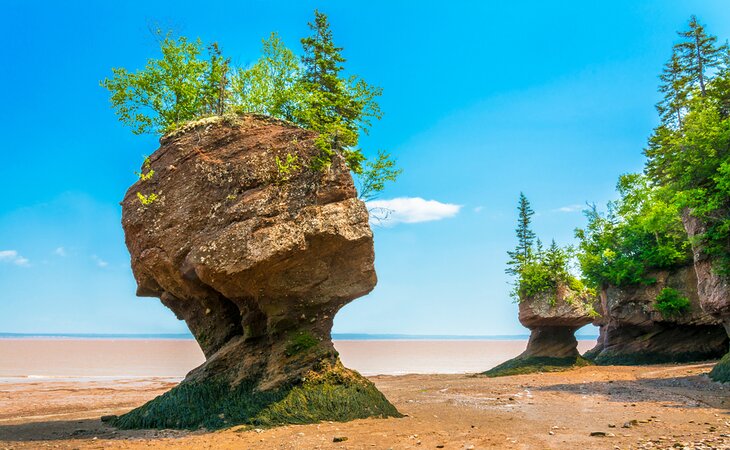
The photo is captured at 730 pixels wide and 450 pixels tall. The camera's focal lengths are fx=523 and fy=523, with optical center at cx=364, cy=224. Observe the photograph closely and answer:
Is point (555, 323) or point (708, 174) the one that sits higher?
point (708, 174)

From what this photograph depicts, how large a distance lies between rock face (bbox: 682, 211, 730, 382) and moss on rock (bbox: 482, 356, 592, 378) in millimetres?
13247

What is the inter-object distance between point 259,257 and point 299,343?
2950 mm

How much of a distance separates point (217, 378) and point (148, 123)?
25.1 feet

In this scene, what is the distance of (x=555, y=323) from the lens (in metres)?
38.6

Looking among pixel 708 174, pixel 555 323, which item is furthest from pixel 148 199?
pixel 555 323

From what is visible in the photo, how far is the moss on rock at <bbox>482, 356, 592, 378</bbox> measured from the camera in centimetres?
3491

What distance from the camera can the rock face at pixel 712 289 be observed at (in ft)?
70.6

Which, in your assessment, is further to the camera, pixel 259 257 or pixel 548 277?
pixel 548 277

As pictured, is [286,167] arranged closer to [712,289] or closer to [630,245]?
[712,289]

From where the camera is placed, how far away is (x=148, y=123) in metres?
15.4

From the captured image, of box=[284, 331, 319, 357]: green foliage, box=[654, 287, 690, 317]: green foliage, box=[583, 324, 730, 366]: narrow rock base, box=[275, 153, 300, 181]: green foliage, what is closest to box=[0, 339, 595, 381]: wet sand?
box=[583, 324, 730, 366]: narrow rock base

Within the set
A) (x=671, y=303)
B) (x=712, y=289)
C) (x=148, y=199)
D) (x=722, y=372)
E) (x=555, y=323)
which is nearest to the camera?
(x=148, y=199)

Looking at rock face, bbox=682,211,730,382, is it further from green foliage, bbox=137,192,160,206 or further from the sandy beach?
green foliage, bbox=137,192,160,206

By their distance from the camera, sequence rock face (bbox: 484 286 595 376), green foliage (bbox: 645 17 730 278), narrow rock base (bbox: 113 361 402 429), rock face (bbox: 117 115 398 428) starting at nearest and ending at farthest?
narrow rock base (bbox: 113 361 402 429) < rock face (bbox: 117 115 398 428) < green foliage (bbox: 645 17 730 278) < rock face (bbox: 484 286 595 376)
